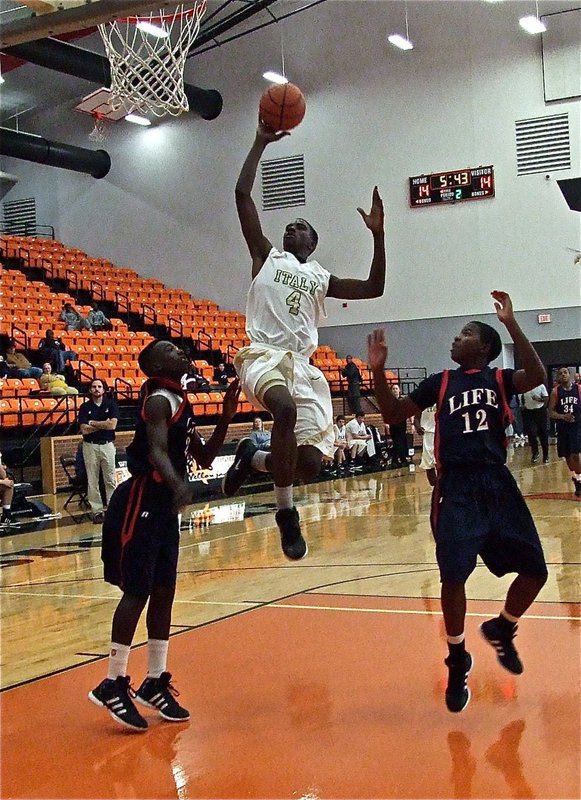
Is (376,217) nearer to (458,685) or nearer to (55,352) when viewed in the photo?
(458,685)

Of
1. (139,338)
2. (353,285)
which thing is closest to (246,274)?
(139,338)

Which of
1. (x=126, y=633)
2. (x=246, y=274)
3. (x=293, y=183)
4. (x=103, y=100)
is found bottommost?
(x=126, y=633)

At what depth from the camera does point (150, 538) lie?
13.6ft

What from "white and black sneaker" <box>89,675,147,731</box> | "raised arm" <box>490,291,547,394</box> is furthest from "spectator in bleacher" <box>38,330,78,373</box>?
"raised arm" <box>490,291,547,394</box>

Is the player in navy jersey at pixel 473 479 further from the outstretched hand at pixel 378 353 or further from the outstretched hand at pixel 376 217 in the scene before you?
the outstretched hand at pixel 376 217

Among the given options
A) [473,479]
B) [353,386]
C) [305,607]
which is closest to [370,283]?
[473,479]

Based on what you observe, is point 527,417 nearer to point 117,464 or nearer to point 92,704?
point 117,464

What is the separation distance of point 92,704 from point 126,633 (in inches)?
19.9

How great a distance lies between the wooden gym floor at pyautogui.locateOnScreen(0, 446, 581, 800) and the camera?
3.32 metres

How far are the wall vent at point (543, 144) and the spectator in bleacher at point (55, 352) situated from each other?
1123cm

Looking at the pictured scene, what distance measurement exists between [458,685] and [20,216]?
25556 millimetres

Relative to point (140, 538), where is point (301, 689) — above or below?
below

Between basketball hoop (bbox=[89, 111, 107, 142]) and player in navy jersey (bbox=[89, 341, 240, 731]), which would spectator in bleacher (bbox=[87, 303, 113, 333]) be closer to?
basketball hoop (bbox=[89, 111, 107, 142])

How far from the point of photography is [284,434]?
453 centimetres
